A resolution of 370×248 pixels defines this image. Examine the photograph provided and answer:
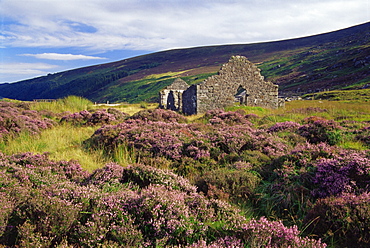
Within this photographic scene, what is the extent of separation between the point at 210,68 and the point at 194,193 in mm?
122360

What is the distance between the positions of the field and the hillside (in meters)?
66.2

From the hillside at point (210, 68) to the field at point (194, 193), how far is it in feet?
217

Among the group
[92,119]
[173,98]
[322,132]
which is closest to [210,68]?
[173,98]

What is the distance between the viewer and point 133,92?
112062 mm

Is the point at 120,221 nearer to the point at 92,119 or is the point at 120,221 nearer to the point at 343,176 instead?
the point at 343,176

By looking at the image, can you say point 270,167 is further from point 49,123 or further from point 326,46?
point 326,46

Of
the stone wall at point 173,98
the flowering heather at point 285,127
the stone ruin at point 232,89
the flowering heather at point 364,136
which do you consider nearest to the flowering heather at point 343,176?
the flowering heather at point 364,136

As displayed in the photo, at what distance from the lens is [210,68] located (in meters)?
122

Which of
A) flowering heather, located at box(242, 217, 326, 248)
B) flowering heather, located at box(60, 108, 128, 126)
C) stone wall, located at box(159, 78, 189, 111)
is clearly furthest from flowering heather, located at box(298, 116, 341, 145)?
stone wall, located at box(159, 78, 189, 111)

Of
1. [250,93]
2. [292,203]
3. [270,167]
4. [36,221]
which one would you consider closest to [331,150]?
[270,167]

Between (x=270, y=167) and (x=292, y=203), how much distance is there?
1.26 m

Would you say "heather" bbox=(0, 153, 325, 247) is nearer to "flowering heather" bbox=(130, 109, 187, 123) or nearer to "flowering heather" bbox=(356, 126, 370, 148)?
"flowering heather" bbox=(356, 126, 370, 148)

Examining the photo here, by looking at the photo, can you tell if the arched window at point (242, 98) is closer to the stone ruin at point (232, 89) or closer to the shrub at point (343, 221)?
the stone ruin at point (232, 89)

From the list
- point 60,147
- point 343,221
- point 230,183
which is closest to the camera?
point 343,221
